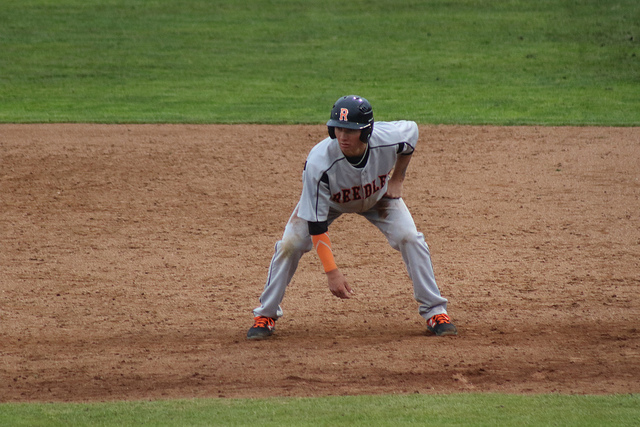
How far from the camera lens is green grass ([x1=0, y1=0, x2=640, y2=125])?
14.4 metres

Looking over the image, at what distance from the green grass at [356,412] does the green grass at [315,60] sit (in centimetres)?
893

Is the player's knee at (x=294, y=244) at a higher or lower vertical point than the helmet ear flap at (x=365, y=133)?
lower

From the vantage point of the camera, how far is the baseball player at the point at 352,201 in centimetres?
543

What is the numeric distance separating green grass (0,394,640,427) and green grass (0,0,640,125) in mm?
8935

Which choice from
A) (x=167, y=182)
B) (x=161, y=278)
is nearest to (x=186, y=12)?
(x=167, y=182)

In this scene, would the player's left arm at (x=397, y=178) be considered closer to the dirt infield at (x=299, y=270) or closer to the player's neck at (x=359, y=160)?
the player's neck at (x=359, y=160)

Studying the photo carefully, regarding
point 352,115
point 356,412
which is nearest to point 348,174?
point 352,115

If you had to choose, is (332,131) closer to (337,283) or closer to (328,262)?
(328,262)

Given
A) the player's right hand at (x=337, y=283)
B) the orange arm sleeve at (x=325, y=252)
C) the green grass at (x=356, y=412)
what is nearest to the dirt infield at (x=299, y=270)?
the green grass at (x=356, y=412)

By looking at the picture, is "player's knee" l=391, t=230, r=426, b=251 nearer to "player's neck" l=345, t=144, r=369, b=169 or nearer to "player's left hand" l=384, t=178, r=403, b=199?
"player's left hand" l=384, t=178, r=403, b=199

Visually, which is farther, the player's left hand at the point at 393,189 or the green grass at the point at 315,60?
the green grass at the point at 315,60

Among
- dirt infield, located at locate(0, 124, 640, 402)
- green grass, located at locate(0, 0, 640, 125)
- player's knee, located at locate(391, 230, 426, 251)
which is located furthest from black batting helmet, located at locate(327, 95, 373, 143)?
green grass, located at locate(0, 0, 640, 125)

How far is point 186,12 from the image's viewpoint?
22.4m

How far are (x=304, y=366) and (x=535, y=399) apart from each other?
152cm
